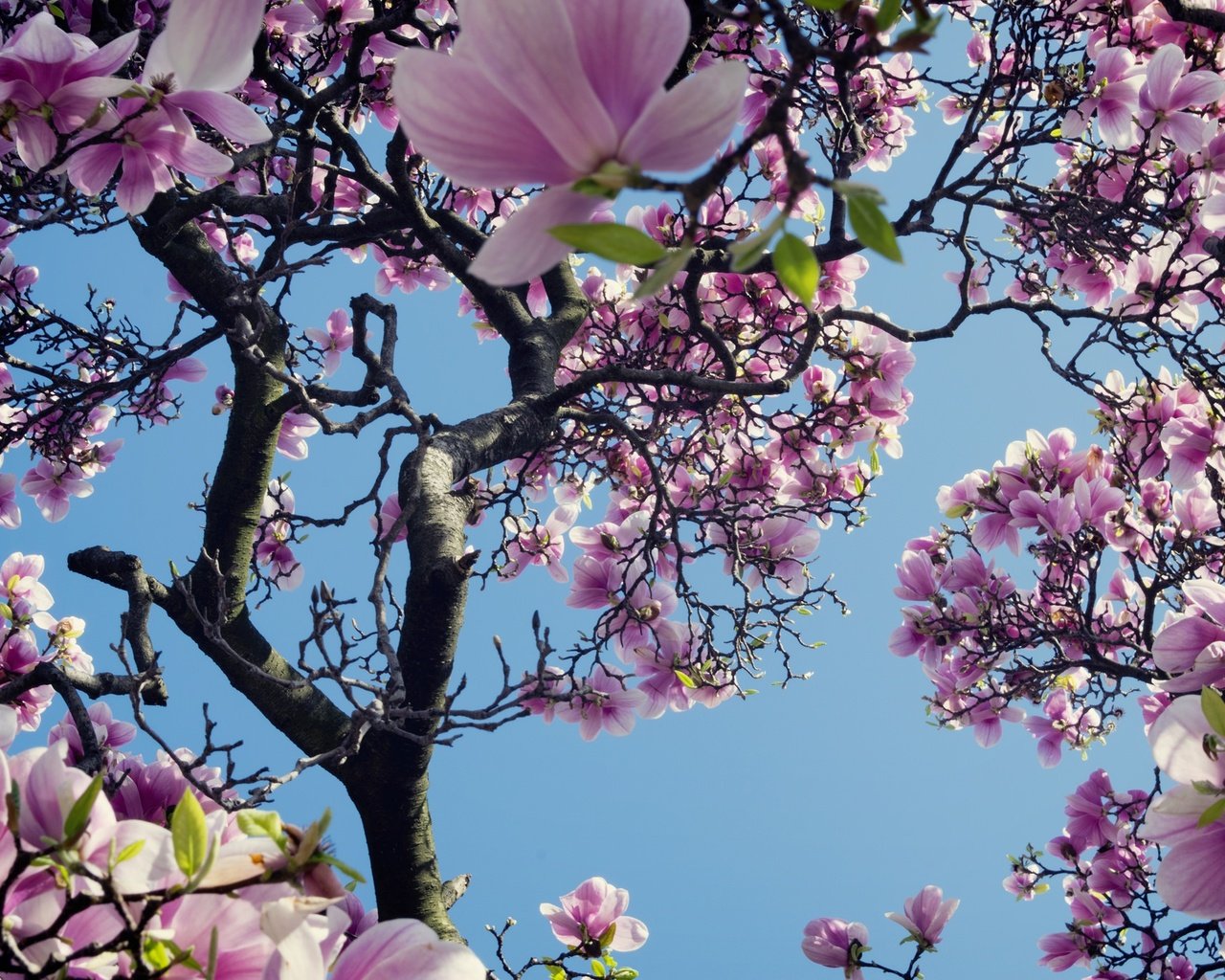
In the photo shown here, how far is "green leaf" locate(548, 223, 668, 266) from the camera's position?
1.58 feet

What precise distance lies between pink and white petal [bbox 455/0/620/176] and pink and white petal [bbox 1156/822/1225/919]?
889mm

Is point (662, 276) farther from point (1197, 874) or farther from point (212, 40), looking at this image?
point (1197, 874)

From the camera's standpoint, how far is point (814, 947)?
8.70 ft

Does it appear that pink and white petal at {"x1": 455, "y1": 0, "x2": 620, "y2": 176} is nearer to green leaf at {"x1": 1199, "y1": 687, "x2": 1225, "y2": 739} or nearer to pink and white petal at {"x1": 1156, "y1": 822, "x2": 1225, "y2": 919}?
green leaf at {"x1": 1199, "y1": 687, "x2": 1225, "y2": 739}

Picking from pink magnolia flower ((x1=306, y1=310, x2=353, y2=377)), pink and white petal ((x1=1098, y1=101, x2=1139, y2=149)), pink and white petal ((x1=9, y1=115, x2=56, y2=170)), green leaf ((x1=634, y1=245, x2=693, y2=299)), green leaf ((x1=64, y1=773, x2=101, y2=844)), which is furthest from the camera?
pink magnolia flower ((x1=306, y1=310, x2=353, y2=377))

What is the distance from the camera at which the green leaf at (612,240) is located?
0.48 m

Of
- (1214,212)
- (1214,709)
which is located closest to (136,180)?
(1214,709)

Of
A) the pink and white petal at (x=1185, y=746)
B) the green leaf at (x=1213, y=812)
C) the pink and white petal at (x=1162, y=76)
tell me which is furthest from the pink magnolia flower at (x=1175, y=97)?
the green leaf at (x=1213, y=812)

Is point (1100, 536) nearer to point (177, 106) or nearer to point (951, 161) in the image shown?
point (951, 161)

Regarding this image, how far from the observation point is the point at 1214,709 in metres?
0.78

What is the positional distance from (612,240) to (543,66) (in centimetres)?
12

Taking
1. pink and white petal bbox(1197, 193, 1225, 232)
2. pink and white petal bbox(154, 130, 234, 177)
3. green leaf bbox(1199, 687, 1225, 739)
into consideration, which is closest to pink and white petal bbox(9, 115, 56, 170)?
pink and white petal bbox(154, 130, 234, 177)

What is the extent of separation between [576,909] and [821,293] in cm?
222

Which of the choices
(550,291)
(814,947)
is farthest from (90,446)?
(814,947)
